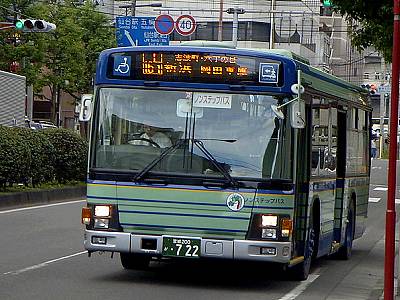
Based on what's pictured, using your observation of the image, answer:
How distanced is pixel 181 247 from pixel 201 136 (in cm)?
140

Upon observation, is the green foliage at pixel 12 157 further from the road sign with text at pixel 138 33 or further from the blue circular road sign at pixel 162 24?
the blue circular road sign at pixel 162 24

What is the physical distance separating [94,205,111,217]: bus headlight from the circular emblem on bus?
1538mm

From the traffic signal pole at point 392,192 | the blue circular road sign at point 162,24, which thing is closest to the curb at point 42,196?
the blue circular road sign at point 162,24

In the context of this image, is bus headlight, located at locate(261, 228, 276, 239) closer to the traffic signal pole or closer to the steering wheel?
the steering wheel

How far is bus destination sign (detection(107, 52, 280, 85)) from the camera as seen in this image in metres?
12.3

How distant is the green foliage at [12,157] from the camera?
2445cm

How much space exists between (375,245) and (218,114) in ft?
33.2

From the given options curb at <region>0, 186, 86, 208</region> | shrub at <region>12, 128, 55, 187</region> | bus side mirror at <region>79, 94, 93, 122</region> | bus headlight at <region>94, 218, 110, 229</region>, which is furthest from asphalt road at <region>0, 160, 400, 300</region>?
shrub at <region>12, 128, 55, 187</region>

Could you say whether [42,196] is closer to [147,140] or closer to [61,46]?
[147,140]

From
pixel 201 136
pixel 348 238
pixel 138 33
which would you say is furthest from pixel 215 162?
pixel 138 33

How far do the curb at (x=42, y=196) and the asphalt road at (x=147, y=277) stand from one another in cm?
513

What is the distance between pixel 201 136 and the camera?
475 inches

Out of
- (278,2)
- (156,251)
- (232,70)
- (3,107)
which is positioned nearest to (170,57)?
(232,70)

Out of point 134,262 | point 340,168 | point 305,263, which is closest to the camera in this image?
point 305,263
